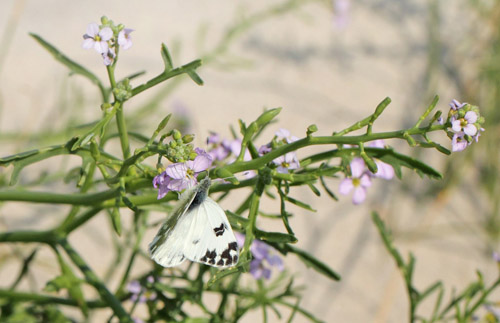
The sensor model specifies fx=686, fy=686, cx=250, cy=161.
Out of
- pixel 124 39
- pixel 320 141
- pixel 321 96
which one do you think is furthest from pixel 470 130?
pixel 321 96

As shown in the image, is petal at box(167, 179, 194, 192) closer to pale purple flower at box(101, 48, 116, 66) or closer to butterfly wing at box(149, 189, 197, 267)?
butterfly wing at box(149, 189, 197, 267)

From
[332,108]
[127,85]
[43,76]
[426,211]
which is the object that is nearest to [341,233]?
[426,211]

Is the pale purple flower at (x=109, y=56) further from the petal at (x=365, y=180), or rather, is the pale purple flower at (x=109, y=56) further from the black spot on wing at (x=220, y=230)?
the petal at (x=365, y=180)

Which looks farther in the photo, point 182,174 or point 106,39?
point 106,39

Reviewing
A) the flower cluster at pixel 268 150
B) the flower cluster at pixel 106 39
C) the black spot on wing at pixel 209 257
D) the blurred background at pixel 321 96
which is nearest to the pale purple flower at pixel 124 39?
the flower cluster at pixel 106 39

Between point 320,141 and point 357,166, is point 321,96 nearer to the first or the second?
point 357,166

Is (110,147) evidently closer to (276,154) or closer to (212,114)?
(212,114)
